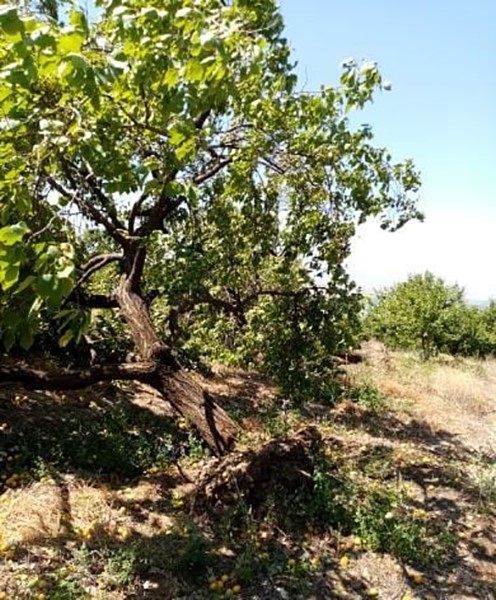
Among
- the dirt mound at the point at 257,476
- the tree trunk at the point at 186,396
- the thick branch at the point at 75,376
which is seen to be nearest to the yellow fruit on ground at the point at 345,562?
the dirt mound at the point at 257,476

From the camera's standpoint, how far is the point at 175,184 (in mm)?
2521

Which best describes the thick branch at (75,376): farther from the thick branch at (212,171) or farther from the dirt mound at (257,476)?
the thick branch at (212,171)

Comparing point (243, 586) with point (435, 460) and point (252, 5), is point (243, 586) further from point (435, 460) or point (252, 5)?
point (252, 5)

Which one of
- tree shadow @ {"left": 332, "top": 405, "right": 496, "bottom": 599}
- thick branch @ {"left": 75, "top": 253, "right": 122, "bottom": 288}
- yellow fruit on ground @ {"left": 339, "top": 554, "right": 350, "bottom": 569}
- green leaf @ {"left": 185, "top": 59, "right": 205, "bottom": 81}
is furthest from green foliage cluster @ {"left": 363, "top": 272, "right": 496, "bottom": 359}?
green leaf @ {"left": 185, "top": 59, "right": 205, "bottom": 81}

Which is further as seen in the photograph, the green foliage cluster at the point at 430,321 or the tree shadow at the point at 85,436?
the green foliage cluster at the point at 430,321

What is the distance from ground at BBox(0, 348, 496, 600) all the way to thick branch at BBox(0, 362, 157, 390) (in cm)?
67

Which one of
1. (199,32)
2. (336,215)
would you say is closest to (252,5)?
(199,32)

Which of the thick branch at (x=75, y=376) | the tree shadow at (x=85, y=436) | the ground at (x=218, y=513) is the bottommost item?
→ the ground at (x=218, y=513)

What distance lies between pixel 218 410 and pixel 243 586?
212cm

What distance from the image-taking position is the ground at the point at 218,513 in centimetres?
388

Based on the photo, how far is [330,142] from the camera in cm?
613

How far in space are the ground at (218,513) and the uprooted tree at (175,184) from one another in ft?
2.33

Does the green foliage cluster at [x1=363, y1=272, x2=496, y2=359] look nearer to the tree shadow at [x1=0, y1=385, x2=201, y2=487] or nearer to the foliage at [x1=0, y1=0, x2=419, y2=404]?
the foliage at [x1=0, y1=0, x2=419, y2=404]

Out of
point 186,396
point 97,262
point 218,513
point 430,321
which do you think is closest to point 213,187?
point 97,262
